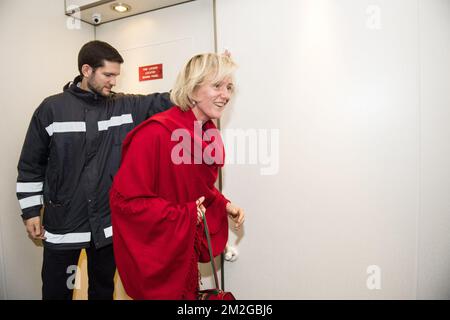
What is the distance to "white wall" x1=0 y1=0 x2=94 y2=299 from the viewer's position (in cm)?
137

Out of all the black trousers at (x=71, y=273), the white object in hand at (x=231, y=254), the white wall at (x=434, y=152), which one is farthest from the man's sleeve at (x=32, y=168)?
the white wall at (x=434, y=152)

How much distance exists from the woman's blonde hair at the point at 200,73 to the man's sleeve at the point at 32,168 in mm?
648

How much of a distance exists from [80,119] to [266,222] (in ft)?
3.13

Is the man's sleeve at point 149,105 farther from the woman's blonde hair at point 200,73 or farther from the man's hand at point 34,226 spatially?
the man's hand at point 34,226

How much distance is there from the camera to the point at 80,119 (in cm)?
122

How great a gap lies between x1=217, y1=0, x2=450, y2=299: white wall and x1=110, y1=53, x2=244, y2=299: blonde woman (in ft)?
1.16

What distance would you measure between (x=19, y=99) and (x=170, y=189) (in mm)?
1048

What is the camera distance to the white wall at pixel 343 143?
1061 millimetres

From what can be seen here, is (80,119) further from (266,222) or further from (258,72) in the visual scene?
(266,222)

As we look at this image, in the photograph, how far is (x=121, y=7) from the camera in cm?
156

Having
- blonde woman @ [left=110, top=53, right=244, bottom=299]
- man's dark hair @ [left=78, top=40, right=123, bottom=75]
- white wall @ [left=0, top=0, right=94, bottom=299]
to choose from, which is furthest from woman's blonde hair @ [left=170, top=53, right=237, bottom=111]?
white wall @ [left=0, top=0, right=94, bottom=299]

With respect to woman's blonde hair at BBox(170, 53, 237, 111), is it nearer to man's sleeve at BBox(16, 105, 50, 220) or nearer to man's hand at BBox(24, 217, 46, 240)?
man's sleeve at BBox(16, 105, 50, 220)

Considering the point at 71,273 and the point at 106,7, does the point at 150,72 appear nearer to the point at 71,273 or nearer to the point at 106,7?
the point at 106,7
